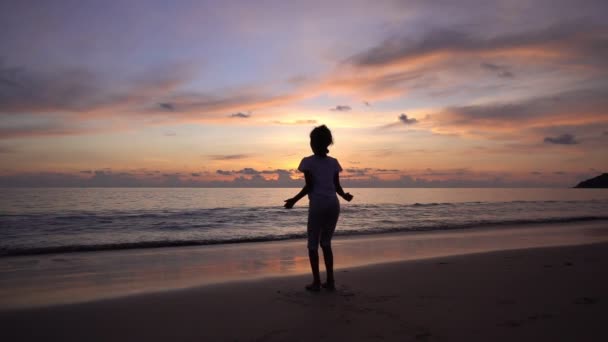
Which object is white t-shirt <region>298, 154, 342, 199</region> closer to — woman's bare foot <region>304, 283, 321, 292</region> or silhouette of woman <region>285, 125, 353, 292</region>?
silhouette of woman <region>285, 125, 353, 292</region>

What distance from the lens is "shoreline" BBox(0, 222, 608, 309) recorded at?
555cm

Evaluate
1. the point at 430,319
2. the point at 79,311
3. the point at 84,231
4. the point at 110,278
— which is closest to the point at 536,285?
the point at 430,319

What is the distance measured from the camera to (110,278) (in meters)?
6.41

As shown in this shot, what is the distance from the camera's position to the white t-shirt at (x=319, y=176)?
483cm

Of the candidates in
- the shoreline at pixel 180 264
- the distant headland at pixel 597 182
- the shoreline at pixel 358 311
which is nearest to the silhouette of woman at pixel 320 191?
the shoreline at pixel 358 311

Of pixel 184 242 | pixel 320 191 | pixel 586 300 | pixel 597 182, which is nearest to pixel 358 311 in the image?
pixel 320 191

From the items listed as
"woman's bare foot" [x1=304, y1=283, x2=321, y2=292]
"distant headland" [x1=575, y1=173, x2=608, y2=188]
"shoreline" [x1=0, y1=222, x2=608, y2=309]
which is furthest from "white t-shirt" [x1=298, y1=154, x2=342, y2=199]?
"distant headland" [x1=575, y1=173, x2=608, y2=188]

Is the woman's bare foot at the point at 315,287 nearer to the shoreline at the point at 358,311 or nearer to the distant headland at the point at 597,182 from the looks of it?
the shoreline at the point at 358,311

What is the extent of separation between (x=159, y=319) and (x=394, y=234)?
35.6 feet

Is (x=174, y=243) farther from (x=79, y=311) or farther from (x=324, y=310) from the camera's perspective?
(x=324, y=310)

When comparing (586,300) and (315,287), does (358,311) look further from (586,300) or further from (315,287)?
(586,300)

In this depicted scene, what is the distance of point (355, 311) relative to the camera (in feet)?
13.7

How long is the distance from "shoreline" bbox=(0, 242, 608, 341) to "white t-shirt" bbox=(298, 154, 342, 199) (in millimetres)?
1272

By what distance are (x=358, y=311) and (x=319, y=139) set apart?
208 centimetres
